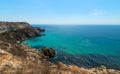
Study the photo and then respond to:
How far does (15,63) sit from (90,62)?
1265 inches

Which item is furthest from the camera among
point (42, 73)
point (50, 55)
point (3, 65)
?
point (50, 55)

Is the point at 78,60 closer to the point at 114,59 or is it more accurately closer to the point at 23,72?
the point at 114,59

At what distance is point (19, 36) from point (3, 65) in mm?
69208

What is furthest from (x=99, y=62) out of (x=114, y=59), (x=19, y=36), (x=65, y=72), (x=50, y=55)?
(x=19, y=36)

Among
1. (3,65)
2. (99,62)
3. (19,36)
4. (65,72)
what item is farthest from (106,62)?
(19,36)

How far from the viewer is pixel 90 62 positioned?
4484 centimetres

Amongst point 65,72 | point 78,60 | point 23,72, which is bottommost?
point 78,60

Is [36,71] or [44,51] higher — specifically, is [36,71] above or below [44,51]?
above

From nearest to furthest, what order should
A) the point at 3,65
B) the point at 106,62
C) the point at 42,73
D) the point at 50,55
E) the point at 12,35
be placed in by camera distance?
1. the point at 42,73
2. the point at 3,65
3. the point at 106,62
4. the point at 50,55
5. the point at 12,35

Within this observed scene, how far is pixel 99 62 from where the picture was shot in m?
44.9

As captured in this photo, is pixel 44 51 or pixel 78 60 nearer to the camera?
pixel 78 60

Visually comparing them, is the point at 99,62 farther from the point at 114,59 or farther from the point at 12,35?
the point at 12,35

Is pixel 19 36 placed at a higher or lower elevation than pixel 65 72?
lower

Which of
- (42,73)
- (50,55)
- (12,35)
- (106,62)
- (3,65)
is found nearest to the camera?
(42,73)
